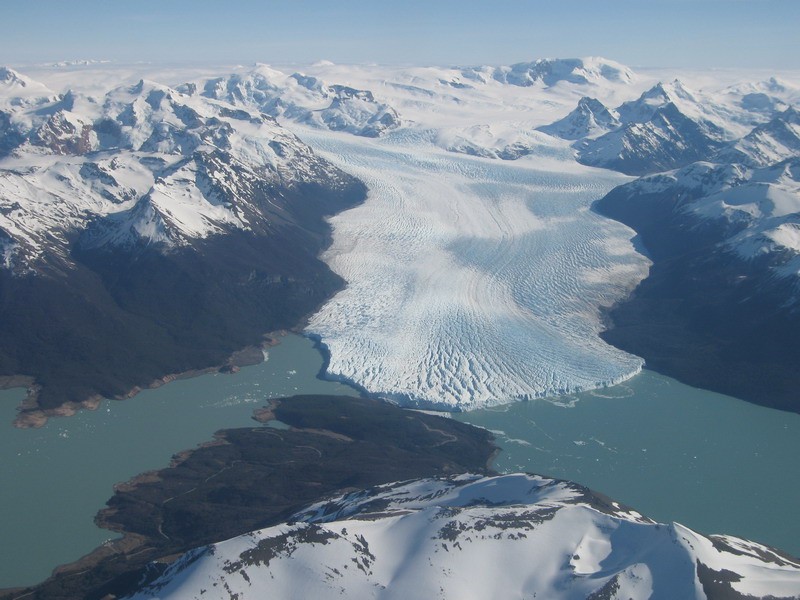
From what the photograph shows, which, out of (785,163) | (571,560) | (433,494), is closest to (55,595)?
(433,494)

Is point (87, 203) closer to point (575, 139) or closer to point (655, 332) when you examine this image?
point (655, 332)

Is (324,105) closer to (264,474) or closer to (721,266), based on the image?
(721,266)

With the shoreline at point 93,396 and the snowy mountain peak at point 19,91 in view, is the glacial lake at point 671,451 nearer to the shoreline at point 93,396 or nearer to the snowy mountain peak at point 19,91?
the shoreline at point 93,396

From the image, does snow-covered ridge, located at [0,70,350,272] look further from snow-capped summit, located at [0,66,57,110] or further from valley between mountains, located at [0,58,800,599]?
snow-capped summit, located at [0,66,57,110]

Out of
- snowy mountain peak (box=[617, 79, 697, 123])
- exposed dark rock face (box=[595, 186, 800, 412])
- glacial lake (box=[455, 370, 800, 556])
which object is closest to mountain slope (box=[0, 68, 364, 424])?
glacial lake (box=[455, 370, 800, 556])

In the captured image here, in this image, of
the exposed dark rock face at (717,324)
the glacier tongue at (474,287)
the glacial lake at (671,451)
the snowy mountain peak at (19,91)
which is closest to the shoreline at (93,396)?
the glacier tongue at (474,287)

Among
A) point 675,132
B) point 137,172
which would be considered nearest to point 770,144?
point 675,132
